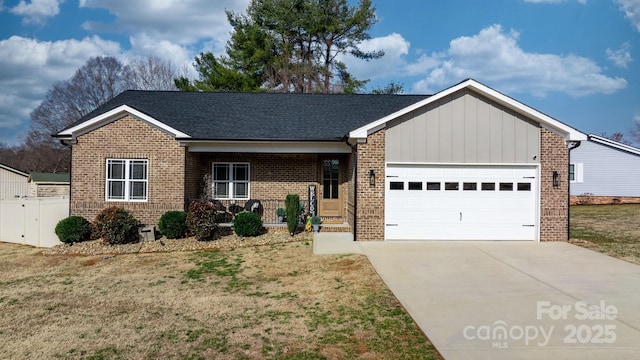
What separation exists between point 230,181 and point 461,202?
842cm

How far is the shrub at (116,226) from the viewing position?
41.9 ft

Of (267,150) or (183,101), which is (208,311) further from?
(183,101)

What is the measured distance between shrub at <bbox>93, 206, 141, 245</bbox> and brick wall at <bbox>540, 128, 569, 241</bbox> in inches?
498

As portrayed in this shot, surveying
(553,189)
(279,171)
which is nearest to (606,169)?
(553,189)

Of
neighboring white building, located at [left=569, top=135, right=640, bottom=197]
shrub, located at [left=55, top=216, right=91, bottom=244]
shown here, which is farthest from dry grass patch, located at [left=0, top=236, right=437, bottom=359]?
neighboring white building, located at [left=569, top=135, right=640, bottom=197]

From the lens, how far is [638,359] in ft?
15.7

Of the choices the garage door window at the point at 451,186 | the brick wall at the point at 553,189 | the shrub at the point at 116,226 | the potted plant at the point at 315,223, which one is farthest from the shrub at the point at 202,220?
the brick wall at the point at 553,189

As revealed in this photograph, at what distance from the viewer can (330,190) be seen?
16031mm

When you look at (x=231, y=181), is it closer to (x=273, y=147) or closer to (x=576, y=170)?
(x=273, y=147)

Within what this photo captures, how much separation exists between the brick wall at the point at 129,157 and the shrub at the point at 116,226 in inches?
28.8

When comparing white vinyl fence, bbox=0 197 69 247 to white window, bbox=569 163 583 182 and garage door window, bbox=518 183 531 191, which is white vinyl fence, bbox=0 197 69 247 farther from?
white window, bbox=569 163 583 182

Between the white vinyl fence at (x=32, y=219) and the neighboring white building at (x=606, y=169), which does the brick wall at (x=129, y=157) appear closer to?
the white vinyl fence at (x=32, y=219)

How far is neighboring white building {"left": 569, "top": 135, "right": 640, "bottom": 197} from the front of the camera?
88.6 ft

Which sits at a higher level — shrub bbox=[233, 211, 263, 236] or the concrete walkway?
shrub bbox=[233, 211, 263, 236]
